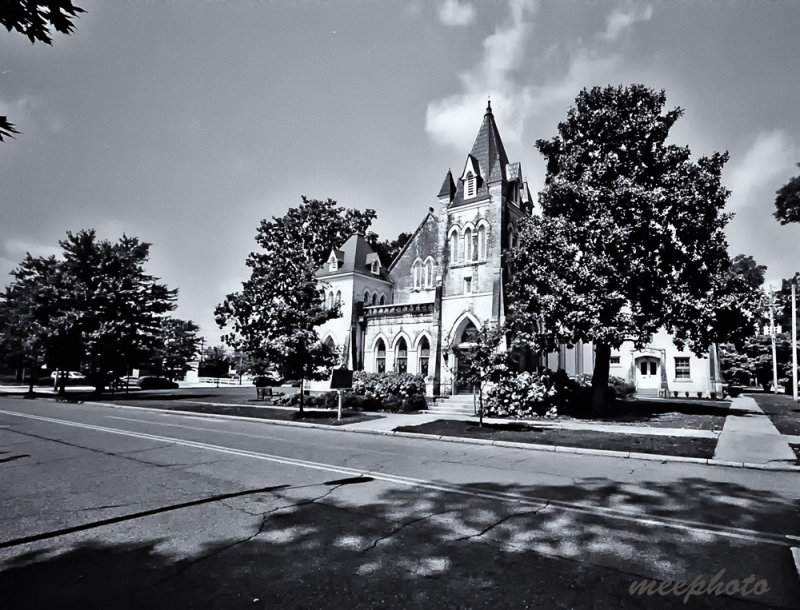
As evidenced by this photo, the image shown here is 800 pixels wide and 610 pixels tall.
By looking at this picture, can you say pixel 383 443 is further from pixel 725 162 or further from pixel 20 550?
pixel 725 162

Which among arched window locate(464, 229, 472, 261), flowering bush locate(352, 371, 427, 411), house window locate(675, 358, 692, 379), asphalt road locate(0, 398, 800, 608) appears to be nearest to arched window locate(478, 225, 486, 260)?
arched window locate(464, 229, 472, 261)

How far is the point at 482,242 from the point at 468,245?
37.7 inches

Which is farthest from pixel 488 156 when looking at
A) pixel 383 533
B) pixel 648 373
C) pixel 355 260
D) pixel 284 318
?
pixel 383 533

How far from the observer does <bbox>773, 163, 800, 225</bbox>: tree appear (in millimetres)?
24781

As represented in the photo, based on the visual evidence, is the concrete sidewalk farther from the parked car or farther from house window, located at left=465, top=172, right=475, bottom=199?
the parked car

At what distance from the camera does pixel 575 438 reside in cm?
1393

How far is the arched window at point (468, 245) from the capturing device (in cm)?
2953

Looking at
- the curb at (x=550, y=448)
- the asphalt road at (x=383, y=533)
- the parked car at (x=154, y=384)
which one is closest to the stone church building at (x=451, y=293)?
the curb at (x=550, y=448)

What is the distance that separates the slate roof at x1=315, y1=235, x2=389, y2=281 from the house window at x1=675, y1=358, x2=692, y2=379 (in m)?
24.8

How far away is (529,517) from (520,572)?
1860 mm

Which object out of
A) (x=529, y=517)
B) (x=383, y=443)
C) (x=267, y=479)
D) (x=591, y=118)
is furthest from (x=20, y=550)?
(x=591, y=118)

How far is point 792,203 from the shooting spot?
2502 cm

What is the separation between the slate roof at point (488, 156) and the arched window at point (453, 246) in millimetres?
1962

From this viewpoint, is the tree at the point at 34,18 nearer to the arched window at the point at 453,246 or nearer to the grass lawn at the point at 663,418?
the grass lawn at the point at 663,418
